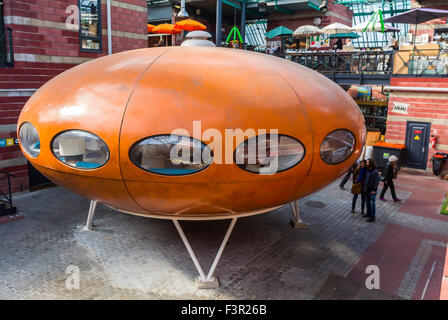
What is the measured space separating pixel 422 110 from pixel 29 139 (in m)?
16.5

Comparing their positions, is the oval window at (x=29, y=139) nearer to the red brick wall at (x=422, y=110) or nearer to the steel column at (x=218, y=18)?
the red brick wall at (x=422, y=110)

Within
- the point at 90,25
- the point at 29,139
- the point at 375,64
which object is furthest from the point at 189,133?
the point at 375,64

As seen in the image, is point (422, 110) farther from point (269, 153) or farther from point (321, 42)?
point (269, 153)

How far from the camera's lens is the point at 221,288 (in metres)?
7.23

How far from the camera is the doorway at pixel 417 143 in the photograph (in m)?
17.4

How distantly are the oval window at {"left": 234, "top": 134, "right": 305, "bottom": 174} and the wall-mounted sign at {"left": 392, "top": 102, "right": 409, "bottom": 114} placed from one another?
45.1ft

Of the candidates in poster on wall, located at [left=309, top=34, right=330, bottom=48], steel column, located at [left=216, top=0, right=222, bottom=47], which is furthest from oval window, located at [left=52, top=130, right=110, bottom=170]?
poster on wall, located at [left=309, top=34, right=330, bottom=48]

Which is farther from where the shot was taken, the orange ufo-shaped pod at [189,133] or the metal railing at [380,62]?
the metal railing at [380,62]

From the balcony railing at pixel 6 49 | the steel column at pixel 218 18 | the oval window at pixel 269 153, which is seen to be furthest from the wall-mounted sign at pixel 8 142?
the steel column at pixel 218 18

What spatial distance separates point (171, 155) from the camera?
6012 millimetres

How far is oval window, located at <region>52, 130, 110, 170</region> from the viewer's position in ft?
20.4

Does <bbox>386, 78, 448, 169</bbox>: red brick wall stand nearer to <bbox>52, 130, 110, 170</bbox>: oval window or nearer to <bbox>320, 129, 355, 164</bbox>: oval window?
<bbox>320, 129, 355, 164</bbox>: oval window

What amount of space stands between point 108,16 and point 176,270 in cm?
1168

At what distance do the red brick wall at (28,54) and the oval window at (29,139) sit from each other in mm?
5665
